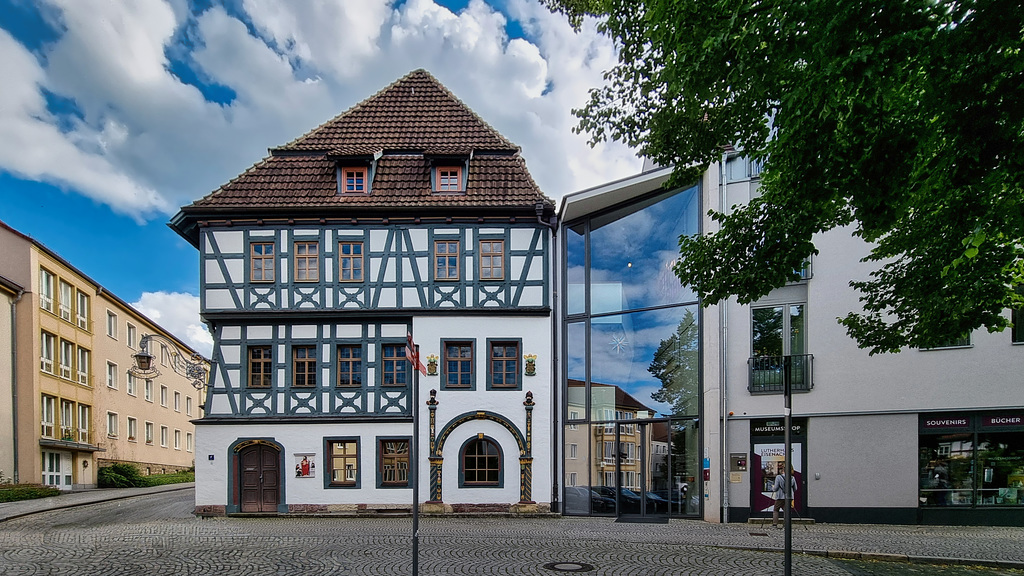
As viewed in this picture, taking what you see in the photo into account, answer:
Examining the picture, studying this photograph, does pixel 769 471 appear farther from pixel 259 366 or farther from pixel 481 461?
pixel 259 366

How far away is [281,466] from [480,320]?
6651 mm

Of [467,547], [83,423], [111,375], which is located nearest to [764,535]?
[467,547]

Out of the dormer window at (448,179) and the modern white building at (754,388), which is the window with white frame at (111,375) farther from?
the modern white building at (754,388)

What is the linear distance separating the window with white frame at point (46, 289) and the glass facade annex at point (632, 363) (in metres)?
23.3

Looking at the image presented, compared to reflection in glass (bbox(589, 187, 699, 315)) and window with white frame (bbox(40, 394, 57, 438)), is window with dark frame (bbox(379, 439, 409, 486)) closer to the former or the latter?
reflection in glass (bbox(589, 187, 699, 315))

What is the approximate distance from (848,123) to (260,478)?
56.5 ft

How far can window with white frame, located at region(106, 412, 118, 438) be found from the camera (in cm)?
3541

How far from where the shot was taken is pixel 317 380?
764 inches

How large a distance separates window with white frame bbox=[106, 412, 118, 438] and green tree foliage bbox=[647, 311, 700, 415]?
97.3ft

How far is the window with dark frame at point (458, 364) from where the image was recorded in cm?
1934

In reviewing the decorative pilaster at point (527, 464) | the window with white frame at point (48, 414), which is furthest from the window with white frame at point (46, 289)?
the decorative pilaster at point (527, 464)

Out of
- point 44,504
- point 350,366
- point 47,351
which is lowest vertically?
point 44,504

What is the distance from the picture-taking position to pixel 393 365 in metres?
19.6

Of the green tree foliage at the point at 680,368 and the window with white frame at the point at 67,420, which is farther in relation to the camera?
the window with white frame at the point at 67,420
